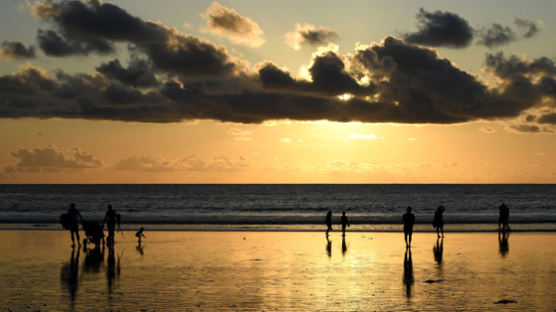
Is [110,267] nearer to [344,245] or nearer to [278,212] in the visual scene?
[344,245]

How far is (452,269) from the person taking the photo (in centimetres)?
1841

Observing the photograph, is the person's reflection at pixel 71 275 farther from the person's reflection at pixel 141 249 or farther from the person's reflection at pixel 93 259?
the person's reflection at pixel 141 249

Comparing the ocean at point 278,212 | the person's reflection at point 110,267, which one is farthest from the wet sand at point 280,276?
the ocean at point 278,212

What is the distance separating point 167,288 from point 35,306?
3375 millimetres

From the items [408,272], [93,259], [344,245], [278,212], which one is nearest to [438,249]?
[344,245]

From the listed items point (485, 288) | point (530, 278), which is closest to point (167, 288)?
point (485, 288)

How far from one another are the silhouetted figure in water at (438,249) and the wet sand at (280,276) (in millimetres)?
120

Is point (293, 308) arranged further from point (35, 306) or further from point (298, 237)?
point (298, 237)

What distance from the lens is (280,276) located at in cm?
1694

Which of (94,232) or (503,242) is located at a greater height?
(94,232)

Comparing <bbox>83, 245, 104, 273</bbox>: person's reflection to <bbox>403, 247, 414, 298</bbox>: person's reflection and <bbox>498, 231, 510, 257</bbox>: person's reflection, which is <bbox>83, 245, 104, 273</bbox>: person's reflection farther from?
<bbox>498, 231, 510, 257</bbox>: person's reflection

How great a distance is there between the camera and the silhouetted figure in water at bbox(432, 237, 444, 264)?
21.1m

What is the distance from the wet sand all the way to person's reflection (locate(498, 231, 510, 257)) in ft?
0.27

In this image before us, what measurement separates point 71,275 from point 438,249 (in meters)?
15.2
